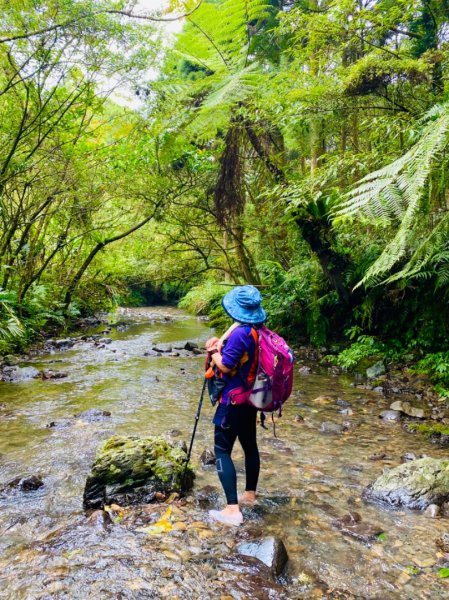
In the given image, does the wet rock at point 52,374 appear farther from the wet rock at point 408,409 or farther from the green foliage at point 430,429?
the green foliage at point 430,429

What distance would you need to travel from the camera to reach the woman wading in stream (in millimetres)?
2777

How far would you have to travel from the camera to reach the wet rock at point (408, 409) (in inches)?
203

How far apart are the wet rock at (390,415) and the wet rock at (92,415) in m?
3.51

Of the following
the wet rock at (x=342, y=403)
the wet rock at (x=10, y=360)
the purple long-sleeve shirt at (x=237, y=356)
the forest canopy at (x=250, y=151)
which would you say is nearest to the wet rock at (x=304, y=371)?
the forest canopy at (x=250, y=151)

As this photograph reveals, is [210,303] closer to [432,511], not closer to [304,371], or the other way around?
[304,371]

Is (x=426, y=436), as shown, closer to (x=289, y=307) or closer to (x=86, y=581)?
(x=86, y=581)

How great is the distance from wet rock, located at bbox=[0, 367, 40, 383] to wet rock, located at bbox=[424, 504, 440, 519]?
6318mm

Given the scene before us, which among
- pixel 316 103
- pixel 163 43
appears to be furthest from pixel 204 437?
pixel 163 43

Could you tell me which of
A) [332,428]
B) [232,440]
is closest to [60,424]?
[232,440]

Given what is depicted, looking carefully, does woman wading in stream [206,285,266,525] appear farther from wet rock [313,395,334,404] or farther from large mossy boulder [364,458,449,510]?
wet rock [313,395,334,404]

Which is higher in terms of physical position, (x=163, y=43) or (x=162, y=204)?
(x=163, y=43)

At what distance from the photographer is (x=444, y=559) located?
2430mm

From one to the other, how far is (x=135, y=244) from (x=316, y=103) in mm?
8104

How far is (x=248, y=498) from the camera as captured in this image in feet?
10.2
